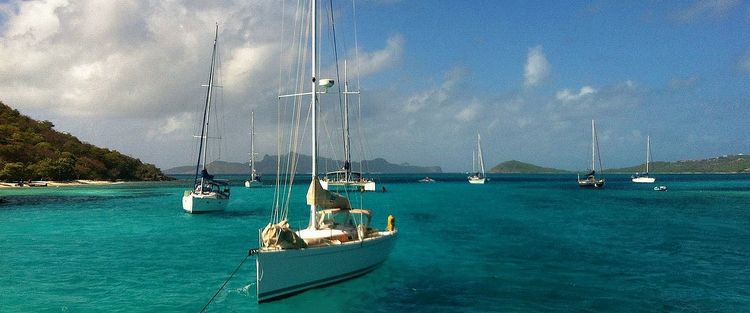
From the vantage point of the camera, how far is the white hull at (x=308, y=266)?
15.3m

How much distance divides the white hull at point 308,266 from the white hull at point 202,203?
34028 millimetres

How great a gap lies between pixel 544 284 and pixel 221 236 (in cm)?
2265

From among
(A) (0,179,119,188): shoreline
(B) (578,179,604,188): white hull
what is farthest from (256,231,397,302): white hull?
(B) (578,179,604,188): white hull

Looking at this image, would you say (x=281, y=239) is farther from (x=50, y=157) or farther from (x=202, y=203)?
(x=50, y=157)

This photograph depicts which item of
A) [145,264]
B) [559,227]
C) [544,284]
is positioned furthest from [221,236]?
[559,227]

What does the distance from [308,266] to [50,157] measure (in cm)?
13136

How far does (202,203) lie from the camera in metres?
49.1

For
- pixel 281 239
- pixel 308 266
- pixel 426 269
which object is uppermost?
pixel 281 239

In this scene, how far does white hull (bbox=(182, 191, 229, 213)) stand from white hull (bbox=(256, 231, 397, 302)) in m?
34.0

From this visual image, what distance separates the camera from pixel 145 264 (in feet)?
76.8

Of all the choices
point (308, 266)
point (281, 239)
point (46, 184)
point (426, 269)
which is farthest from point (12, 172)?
point (281, 239)

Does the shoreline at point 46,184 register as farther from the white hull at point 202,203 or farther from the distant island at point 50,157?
the white hull at point 202,203

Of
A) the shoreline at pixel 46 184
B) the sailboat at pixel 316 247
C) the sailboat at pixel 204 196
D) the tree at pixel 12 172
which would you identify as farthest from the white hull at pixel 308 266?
the tree at pixel 12 172

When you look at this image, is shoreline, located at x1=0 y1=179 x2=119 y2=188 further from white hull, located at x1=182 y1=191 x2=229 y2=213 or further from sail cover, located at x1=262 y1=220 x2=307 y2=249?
sail cover, located at x1=262 y1=220 x2=307 y2=249
